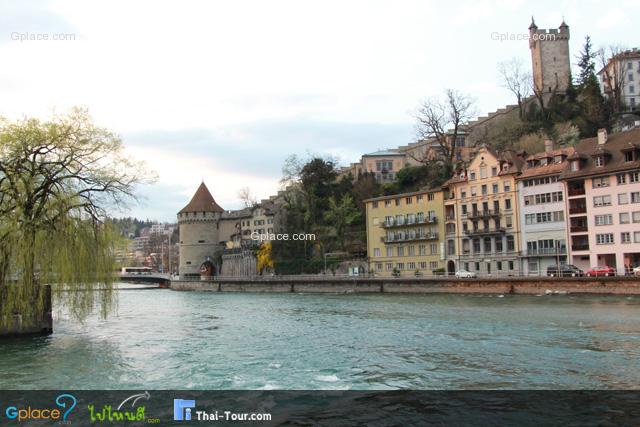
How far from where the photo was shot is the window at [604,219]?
46.5 m

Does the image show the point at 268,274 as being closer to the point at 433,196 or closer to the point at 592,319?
the point at 433,196

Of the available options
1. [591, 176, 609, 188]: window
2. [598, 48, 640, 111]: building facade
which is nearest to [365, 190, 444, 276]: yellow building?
[591, 176, 609, 188]: window

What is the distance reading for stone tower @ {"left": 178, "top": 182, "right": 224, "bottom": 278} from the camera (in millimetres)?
92000

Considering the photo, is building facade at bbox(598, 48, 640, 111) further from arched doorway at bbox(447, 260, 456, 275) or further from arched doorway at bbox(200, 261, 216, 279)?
arched doorway at bbox(200, 261, 216, 279)

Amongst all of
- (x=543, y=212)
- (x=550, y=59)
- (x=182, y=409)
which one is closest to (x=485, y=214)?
(x=543, y=212)

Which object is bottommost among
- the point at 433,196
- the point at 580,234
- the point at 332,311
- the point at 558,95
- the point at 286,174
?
the point at 332,311

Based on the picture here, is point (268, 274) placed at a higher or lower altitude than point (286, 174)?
lower

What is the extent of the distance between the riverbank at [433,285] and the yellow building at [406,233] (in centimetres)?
678

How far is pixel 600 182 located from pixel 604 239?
468 centimetres

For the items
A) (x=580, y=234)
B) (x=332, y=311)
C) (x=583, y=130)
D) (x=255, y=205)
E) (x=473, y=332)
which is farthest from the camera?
(x=255, y=205)

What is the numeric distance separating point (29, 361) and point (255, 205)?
77.1 meters

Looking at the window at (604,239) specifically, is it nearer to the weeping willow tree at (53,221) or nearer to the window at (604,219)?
the window at (604,219)

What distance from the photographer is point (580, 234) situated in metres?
48.5

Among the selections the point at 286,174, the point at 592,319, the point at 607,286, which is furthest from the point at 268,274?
the point at 592,319
